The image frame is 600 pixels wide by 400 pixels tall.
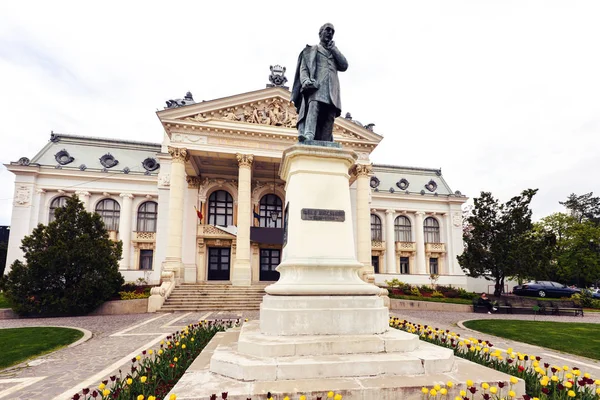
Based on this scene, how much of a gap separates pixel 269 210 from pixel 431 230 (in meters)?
20.9

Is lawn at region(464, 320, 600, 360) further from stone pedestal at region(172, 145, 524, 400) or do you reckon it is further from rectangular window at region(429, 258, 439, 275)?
rectangular window at region(429, 258, 439, 275)

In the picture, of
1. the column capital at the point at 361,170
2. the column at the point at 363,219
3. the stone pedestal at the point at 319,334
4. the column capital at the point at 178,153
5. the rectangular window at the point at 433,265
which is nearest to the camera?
the stone pedestal at the point at 319,334

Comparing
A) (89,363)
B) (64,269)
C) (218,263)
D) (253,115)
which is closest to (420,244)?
(218,263)

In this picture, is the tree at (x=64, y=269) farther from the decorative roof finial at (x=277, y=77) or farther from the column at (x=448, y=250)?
the column at (x=448, y=250)

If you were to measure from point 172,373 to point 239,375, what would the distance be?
1.22 metres

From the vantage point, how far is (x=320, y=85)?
267 inches

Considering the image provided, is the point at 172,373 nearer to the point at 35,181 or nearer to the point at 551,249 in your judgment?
the point at 551,249

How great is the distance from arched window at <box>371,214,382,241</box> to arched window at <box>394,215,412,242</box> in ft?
6.82

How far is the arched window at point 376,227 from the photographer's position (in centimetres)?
4070

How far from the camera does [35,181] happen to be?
32.6 m

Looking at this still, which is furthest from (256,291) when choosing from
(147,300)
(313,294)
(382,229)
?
(382,229)

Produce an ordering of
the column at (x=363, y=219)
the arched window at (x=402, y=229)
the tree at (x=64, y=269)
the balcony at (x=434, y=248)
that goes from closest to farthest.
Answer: the tree at (x=64, y=269) < the column at (x=363, y=219) < the balcony at (x=434, y=248) < the arched window at (x=402, y=229)

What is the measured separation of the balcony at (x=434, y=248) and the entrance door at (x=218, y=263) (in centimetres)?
2308

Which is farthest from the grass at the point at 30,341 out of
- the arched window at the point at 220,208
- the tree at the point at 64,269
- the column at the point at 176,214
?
the arched window at the point at 220,208
